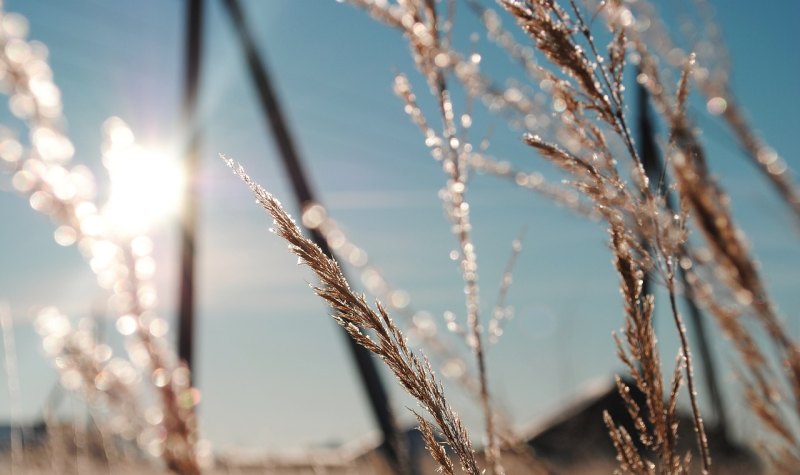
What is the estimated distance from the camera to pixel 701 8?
2383 millimetres

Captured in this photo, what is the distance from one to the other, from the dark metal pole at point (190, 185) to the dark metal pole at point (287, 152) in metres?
0.31

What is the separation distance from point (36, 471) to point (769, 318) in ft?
13.2

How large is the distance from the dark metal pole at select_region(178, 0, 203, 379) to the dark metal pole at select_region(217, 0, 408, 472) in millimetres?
308

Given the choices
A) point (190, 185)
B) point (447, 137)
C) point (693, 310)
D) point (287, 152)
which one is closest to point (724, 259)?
point (447, 137)

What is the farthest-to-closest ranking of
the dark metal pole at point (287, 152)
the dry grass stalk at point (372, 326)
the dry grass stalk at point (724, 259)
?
the dark metal pole at point (287, 152) → the dry grass stalk at point (724, 259) → the dry grass stalk at point (372, 326)

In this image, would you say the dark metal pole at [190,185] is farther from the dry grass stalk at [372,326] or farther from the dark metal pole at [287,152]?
the dry grass stalk at [372,326]

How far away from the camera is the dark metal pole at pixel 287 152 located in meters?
3.96

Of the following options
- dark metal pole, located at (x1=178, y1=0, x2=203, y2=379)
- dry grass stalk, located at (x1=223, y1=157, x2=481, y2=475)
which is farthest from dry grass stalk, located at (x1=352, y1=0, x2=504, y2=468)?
dark metal pole, located at (x1=178, y1=0, x2=203, y2=379)

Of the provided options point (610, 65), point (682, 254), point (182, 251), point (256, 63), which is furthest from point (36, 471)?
point (610, 65)

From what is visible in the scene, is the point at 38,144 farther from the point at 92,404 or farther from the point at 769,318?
the point at 769,318

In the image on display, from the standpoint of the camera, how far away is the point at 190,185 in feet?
14.6

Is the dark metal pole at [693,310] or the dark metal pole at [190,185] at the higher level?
the dark metal pole at [190,185]

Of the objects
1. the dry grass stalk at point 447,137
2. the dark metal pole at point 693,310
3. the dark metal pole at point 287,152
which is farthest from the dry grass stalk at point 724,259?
the dark metal pole at point 287,152

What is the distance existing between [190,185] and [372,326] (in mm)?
3766
